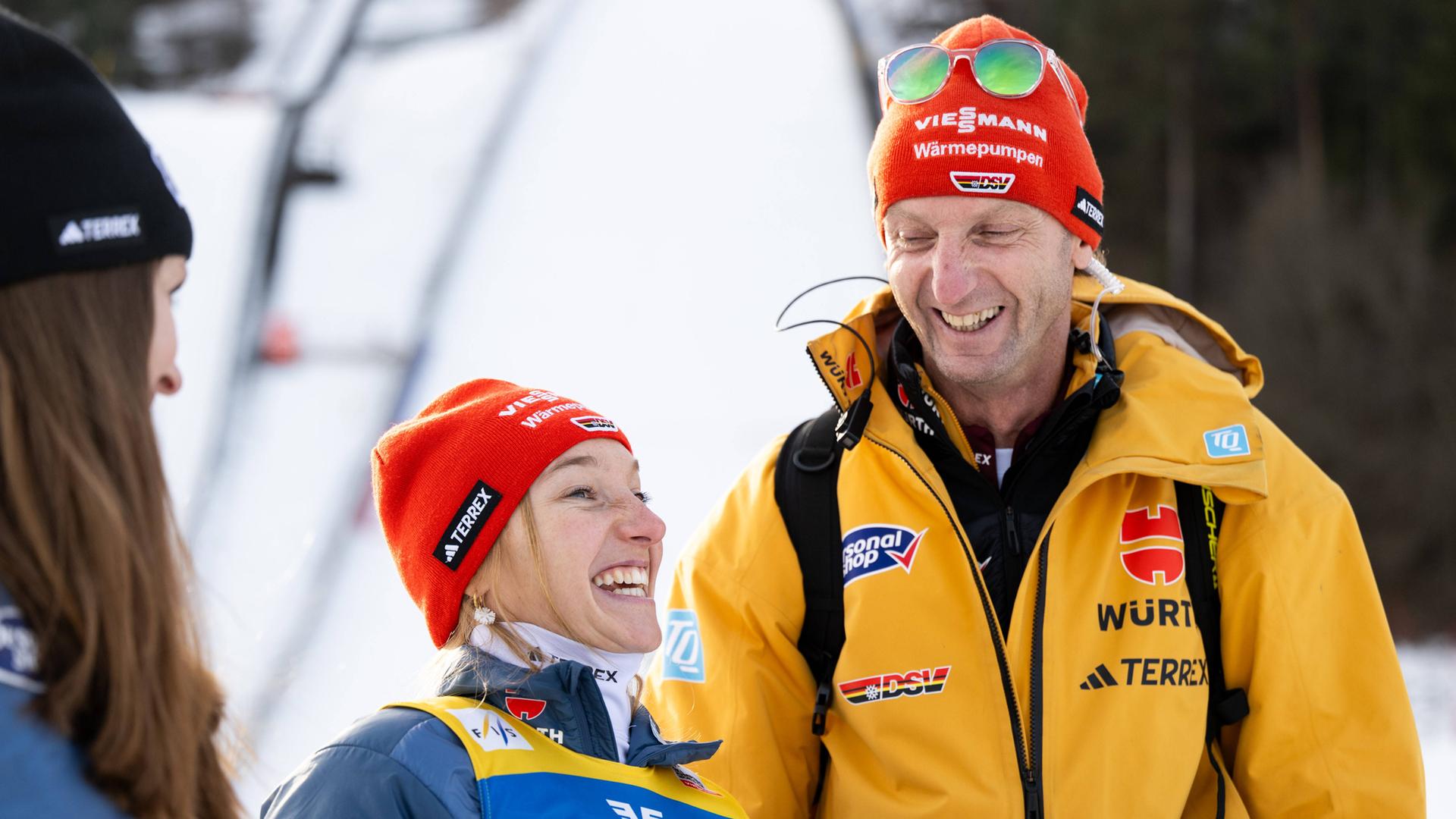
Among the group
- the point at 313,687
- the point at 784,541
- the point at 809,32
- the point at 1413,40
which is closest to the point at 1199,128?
the point at 1413,40

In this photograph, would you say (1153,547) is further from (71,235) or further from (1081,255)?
(71,235)

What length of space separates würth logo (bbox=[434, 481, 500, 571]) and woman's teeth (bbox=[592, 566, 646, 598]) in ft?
0.60

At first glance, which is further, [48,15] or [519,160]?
[48,15]

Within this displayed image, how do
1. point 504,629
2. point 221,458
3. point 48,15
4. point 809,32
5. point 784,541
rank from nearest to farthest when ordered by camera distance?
point 504,629, point 784,541, point 221,458, point 809,32, point 48,15

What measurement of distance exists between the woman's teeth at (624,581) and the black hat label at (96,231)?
903mm

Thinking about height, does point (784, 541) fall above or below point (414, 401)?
above

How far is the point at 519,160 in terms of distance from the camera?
1234 cm

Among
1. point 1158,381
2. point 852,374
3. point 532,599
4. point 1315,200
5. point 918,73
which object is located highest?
point 918,73

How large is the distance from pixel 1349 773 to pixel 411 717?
55.2 inches

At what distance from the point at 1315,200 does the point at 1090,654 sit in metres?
18.9

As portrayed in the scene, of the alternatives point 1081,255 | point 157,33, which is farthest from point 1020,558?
point 157,33

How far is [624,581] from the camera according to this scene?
2.10m

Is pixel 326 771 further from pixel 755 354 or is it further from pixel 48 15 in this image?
pixel 48 15

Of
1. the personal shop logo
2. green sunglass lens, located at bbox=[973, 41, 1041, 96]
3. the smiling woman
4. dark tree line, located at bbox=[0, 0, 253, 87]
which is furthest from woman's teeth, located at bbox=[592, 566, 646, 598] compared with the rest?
dark tree line, located at bbox=[0, 0, 253, 87]
